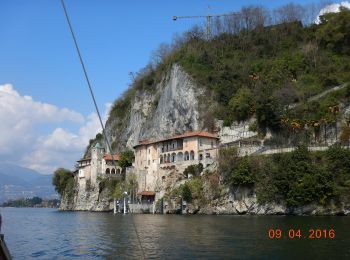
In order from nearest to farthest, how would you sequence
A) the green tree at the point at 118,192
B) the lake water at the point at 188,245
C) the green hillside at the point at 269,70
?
the lake water at the point at 188,245 → the green hillside at the point at 269,70 → the green tree at the point at 118,192

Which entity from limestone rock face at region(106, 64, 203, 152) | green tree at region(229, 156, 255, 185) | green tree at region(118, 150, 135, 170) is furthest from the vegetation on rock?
green tree at region(118, 150, 135, 170)

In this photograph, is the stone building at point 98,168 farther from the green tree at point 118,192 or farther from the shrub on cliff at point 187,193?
the shrub on cliff at point 187,193

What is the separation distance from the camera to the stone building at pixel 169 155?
8088 centimetres

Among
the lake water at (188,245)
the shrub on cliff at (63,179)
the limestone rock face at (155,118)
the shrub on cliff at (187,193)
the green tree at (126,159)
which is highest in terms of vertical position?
the limestone rock face at (155,118)

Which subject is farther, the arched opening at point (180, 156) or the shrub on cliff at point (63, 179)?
the shrub on cliff at point (63, 179)

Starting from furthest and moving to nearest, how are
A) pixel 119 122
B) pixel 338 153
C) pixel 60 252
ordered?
pixel 119 122
pixel 338 153
pixel 60 252

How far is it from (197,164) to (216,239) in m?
44.5

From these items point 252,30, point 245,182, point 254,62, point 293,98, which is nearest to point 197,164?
point 245,182

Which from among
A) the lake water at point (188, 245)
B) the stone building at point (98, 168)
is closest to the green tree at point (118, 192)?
the stone building at point (98, 168)

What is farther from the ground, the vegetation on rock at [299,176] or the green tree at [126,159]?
the green tree at [126,159]

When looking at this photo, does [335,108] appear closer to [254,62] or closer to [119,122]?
[254,62]

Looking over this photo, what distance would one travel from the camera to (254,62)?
9544 centimetres

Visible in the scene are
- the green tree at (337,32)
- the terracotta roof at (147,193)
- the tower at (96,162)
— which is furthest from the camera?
the tower at (96,162)

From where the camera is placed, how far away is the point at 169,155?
85938 millimetres
